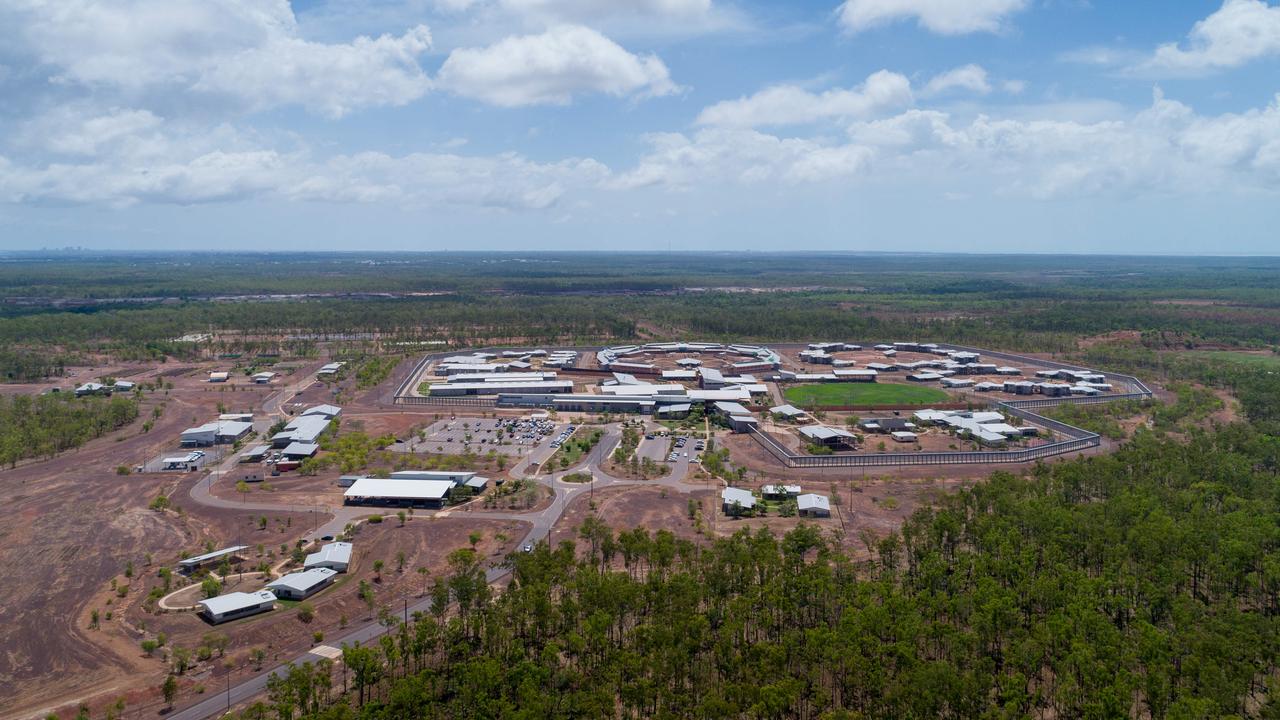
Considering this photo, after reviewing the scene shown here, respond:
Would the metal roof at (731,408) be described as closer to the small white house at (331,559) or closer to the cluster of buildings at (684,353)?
the cluster of buildings at (684,353)

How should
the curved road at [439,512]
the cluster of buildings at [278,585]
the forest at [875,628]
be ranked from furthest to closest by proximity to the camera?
the cluster of buildings at [278,585], the curved road at [439,512], the forest at [875,628]

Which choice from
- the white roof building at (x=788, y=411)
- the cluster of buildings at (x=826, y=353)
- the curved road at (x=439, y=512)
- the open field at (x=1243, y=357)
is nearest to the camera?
the curved road at (x=439, y=512)

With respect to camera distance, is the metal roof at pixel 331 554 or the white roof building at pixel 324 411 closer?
the metal roof at pixel 331 554

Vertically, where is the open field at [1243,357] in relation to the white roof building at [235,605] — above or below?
above

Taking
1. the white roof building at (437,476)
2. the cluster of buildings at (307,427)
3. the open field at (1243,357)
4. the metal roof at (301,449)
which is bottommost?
the white roof building at (437,476)

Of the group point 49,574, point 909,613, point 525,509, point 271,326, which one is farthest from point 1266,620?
point 271,326

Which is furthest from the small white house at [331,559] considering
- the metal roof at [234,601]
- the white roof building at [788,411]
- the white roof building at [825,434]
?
the white roof building at [788,411]

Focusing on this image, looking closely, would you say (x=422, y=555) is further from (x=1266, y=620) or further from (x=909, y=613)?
(x=1266, y=620)
